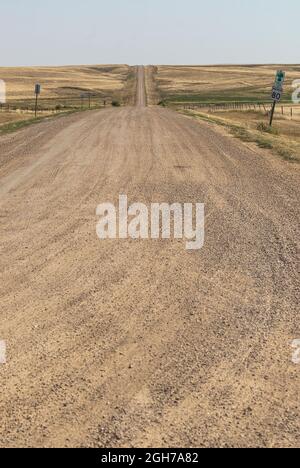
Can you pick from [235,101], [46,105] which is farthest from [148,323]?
[235,101]

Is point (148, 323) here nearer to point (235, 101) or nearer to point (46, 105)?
point (46, 105)

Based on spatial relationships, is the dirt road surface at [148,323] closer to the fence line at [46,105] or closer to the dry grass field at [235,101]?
the dry grass field at [235,101]

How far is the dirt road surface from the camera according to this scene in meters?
4.18

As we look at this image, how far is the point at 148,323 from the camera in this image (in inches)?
227

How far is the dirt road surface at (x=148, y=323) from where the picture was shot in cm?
418

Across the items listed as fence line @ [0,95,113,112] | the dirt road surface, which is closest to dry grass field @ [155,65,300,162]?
fence line @ [0,95,113,112]

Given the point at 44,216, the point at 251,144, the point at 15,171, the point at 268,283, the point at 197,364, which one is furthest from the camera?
the point at 251,144

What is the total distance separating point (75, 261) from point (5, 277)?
103cm

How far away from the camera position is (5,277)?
6895 mm

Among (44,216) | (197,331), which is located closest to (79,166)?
(44,216)

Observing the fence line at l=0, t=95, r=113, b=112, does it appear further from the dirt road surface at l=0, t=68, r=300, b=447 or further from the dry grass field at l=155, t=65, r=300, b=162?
the dirt road surface at l=0, t=68, r=300, b=447
